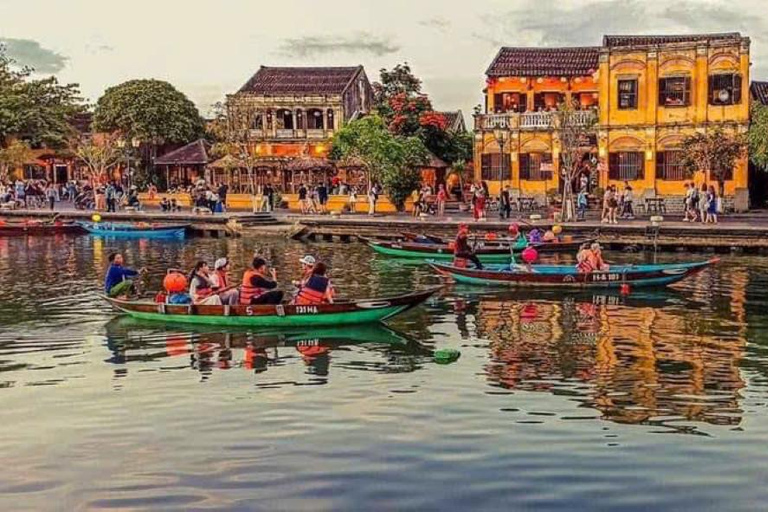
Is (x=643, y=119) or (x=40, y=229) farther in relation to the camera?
(x=643, y=119)

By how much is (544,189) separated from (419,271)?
22138 mm

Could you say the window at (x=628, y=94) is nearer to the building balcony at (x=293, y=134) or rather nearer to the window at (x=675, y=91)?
the window at (x=675, y=91)

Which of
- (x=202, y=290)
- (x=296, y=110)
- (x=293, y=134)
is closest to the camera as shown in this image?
(x=202, y=290)

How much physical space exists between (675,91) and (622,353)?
32.0m

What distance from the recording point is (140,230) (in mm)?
45719

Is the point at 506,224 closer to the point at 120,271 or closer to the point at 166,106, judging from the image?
the point at 120,271

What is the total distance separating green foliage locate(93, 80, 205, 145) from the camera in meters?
71.4

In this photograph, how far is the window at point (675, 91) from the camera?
47.0 m

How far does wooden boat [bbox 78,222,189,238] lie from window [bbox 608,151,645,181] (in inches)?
850

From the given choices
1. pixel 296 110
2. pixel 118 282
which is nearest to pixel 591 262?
pixel 118 282

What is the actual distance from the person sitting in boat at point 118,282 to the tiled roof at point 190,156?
41.8 meters

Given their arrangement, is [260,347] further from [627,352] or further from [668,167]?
[668,167]

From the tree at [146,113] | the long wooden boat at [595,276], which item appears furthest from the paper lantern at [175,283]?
the tree at [146,113]

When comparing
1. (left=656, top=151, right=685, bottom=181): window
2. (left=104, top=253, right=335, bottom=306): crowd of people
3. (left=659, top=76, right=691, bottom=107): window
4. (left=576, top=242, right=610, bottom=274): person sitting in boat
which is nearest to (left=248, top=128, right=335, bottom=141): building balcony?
(left=656, top=151, right=685, bottom=181): window
